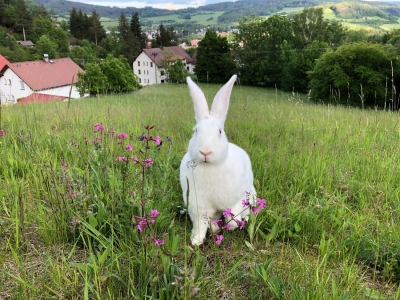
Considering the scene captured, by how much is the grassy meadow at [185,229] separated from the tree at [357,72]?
857 inches

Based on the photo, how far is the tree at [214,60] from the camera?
37.2 m

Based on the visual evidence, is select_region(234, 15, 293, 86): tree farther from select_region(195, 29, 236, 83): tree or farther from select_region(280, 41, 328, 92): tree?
select_region(195, 29, 236, 83): tree

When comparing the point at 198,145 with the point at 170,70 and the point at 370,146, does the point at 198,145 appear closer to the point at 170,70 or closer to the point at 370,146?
the point at 370,146

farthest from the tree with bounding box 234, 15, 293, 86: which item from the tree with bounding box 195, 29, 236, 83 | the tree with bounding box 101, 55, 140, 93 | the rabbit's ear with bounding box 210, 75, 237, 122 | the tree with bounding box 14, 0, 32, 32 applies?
the tree with bounding box 14, 0, 32, 32

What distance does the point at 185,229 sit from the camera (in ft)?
4.67

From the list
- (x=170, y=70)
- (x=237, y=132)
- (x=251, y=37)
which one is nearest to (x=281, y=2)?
(x=251, y=37)

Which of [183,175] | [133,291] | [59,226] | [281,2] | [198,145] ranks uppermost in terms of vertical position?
[281,2]

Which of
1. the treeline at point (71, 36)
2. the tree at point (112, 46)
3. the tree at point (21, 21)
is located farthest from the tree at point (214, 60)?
the tree at point (21, 21)

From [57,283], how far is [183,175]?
937 millimetres

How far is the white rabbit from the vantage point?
1.75 m

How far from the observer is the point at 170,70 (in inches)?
Result: 1485

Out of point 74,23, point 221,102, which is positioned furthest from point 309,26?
point 74,23

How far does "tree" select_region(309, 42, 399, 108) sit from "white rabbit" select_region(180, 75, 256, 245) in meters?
22.7

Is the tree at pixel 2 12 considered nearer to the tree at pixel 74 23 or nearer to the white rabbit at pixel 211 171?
the tree at pixel 74 23
